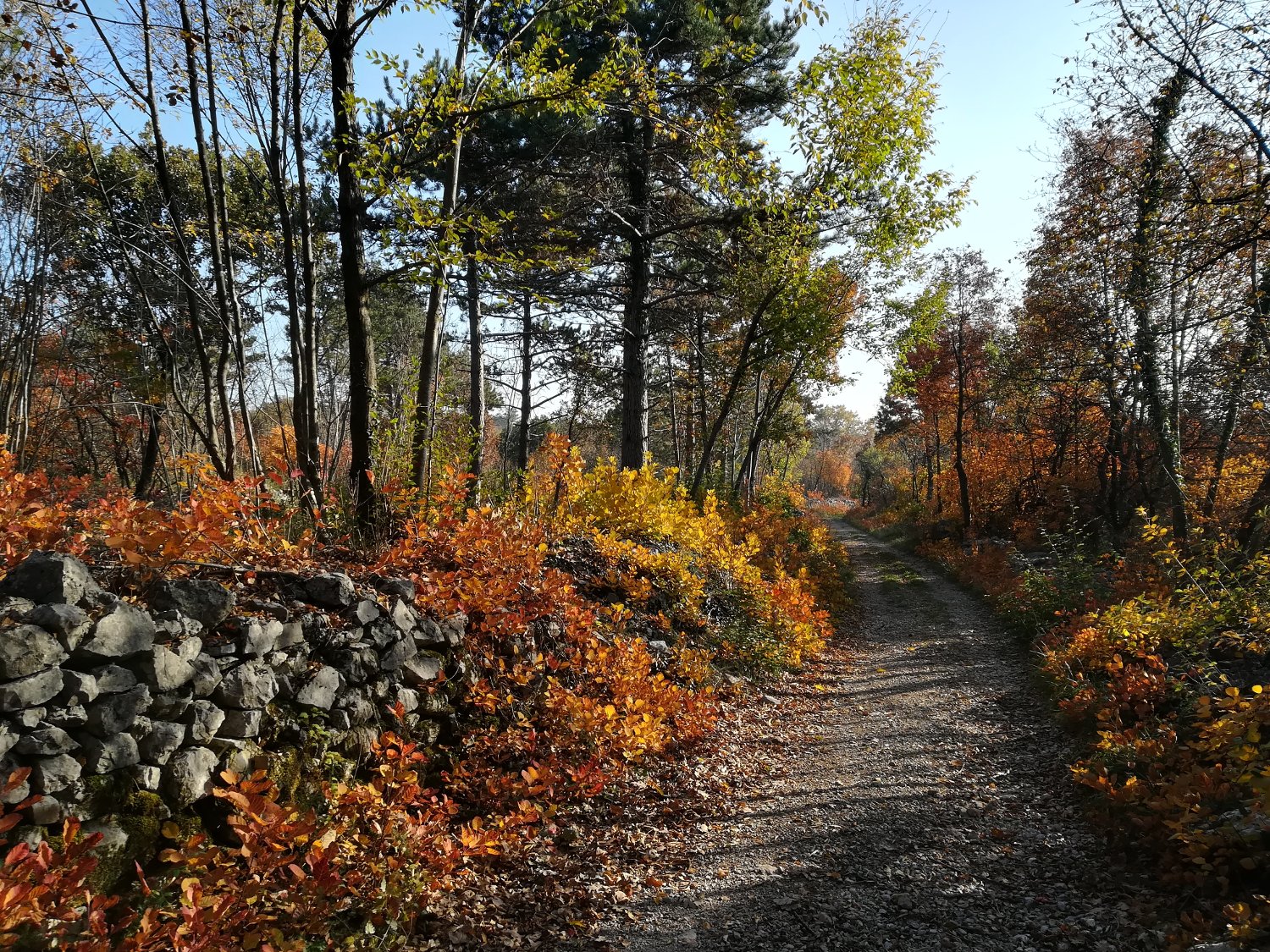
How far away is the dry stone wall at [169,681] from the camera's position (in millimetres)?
2281

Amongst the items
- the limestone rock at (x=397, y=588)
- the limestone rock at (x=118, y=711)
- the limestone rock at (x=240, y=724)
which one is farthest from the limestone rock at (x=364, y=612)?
the limestone rock at (x=118, y=711)

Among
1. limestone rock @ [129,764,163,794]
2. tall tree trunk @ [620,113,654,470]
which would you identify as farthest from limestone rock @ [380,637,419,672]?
tall tree trunk @ [620,113,654,470]

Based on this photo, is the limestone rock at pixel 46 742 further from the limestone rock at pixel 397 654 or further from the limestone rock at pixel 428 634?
the limestone rock at pixel 428 634

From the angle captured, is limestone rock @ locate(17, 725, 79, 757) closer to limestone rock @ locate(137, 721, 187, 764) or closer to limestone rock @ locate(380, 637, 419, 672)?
limestone rock @ locate(137, 721, 187, 764)

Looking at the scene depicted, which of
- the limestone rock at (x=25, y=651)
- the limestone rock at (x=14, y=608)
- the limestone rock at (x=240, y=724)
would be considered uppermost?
the limestone rock at (x=14, y=608)

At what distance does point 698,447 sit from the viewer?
71.5ft

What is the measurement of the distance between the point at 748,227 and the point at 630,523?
5.55m

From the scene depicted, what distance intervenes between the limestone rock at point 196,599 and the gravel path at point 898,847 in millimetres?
2638

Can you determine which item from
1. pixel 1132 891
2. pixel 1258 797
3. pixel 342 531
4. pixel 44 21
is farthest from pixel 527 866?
pixel 44 21

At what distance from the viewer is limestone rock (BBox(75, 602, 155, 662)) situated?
8.18 feet

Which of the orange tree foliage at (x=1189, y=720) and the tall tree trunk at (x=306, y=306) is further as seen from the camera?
the tall tree trunk at (x=306, y=306)

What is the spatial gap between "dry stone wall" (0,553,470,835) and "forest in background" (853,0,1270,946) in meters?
4.42

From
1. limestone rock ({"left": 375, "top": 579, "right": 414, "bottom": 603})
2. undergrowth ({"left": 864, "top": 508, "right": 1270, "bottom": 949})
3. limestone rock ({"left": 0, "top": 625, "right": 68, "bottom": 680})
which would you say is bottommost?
undergrowth ({"left": 864, "top": 508, "right": 1270, "bottom": 949})

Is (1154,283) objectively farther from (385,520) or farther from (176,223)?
(176,223)
